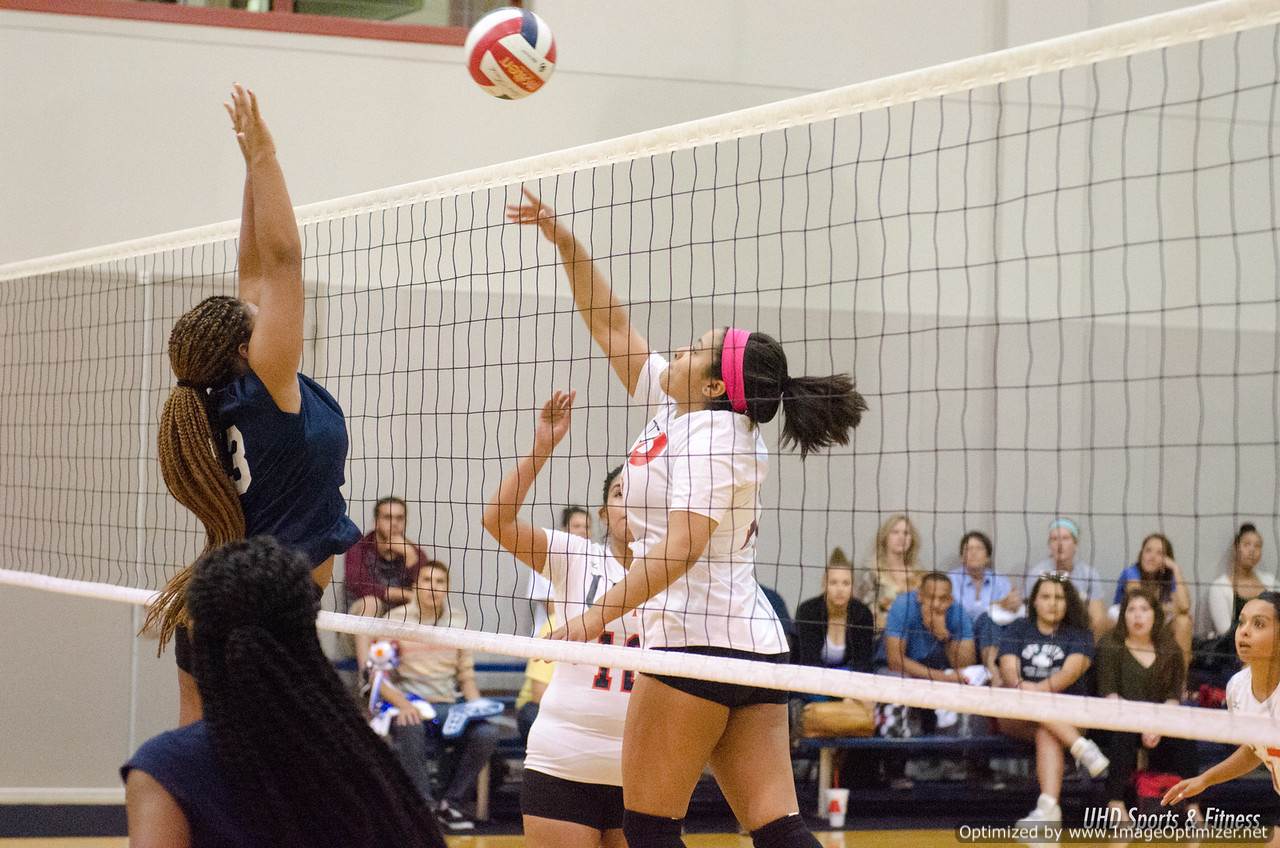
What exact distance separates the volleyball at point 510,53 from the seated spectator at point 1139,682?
4598 millimetres

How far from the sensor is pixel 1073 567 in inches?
325

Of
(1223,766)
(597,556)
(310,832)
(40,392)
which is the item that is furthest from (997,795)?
(310,832)

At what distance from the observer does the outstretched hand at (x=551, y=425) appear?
3840 millimetres

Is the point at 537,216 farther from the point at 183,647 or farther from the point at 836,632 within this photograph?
the point at 836,632

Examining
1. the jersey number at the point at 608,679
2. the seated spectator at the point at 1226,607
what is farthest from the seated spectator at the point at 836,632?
the jersey number at the point at 608,679

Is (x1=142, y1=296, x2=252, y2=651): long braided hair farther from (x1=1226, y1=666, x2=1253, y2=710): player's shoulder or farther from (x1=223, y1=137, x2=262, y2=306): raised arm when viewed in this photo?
(x1=1226, y1=666, x2=1253, y2=710): player's shoulder

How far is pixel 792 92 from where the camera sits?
342 inches

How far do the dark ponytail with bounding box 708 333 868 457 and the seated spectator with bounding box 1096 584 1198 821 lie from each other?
438 centimetres

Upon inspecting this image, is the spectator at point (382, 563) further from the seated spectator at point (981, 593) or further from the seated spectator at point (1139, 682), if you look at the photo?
the seated spectator at point (1139, 682)

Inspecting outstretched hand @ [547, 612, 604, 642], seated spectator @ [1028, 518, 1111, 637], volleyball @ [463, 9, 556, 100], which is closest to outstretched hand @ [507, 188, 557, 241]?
volleyball @ [463, 9, 556, 100]

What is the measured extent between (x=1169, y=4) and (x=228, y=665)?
30.4 feet

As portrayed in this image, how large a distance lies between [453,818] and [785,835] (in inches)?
154

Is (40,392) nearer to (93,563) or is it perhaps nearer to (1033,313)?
(93,563)

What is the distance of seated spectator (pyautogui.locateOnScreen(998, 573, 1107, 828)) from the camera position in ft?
23.4
